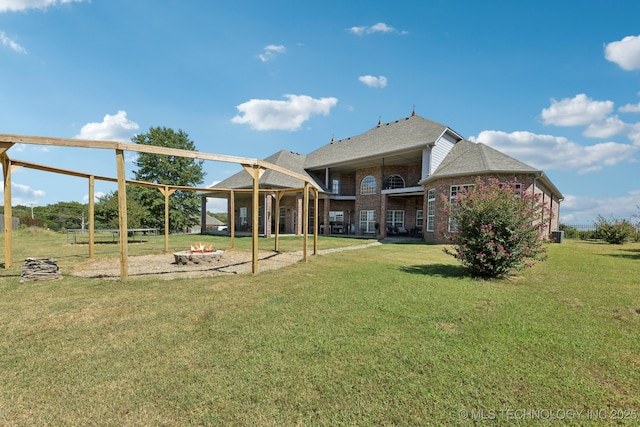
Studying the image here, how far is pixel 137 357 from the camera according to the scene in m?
3.22

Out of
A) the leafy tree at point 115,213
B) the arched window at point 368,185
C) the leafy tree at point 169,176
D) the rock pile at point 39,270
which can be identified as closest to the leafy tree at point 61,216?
the leafy tree at point 169,176

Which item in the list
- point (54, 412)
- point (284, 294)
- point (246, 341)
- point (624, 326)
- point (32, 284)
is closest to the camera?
point (54, 412)

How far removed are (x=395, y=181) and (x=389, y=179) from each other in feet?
1.85

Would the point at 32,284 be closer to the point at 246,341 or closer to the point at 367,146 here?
the point at 246,341

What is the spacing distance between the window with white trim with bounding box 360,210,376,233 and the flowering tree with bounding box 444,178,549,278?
671 inches

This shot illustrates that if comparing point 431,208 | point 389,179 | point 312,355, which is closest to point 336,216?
point 389,179

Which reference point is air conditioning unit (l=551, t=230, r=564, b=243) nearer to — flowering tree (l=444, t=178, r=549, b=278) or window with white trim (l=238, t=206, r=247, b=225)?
flowering tree (l=444, t=178, r=549, b=278)

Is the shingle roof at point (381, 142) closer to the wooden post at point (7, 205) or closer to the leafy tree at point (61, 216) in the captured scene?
the wooden post at point (7, 205)

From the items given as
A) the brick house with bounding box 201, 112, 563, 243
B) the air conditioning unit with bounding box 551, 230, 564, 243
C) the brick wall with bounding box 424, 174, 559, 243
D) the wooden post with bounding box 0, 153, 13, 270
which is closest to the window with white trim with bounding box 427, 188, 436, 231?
the brick house with bounding box 201, 112, 563, 243

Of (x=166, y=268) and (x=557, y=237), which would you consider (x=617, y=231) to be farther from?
(x=166, y=268)

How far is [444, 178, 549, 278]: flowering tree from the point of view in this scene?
7023 millimetres

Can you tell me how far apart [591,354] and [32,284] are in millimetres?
9883

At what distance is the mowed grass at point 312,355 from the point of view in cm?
241

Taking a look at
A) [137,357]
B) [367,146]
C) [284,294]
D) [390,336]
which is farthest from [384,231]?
[137,357]
